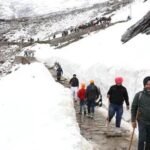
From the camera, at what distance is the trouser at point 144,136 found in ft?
33.9

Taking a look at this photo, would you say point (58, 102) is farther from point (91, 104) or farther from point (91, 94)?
point (91, 104)

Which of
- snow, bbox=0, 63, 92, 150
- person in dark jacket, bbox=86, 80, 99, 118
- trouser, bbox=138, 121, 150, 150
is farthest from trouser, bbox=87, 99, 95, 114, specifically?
trouser, bbox=138, 121, 150, 150

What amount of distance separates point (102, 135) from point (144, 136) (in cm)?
481

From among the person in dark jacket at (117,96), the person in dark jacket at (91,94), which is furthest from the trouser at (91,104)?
the person in dark jacket at (117,96)

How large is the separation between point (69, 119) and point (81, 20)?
78982mm

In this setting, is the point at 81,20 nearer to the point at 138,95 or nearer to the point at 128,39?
the point at 128,39

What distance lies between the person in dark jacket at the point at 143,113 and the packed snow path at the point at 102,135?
2.91 m

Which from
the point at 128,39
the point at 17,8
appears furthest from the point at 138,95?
the point at 17,8

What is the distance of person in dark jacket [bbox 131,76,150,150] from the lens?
1015 centimetres

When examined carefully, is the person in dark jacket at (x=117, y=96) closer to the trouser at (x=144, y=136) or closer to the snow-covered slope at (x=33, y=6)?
the trouser at (x=144, y=136)

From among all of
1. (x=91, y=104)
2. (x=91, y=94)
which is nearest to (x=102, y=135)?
(x=91, y=94)

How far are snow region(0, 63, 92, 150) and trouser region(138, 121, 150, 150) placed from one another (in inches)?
58.5

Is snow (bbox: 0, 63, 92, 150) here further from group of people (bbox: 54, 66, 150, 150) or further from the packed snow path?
group of people (bbox: 54, 66, 150, 150)

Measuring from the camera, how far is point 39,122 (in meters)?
13.5
